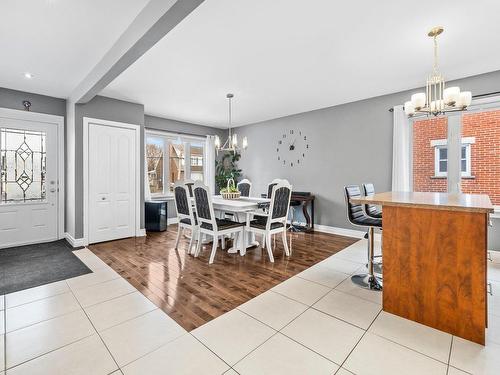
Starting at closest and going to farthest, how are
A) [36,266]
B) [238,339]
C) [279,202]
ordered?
[238,339] → [36,266] → [279,202]

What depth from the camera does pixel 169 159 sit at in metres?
6.24

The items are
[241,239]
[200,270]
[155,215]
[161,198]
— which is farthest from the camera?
[161,198]

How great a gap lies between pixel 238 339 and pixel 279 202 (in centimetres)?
200

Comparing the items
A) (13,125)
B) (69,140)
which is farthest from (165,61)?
(13,125)

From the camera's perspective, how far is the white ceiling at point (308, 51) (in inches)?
87.4

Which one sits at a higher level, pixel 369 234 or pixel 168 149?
pixel 168 149

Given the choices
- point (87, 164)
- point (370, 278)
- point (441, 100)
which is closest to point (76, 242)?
point (87, 164)

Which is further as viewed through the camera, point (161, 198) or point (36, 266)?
point (161, 198)

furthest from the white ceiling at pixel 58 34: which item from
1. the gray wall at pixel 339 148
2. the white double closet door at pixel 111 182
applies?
the gray wall at pixel 339 148

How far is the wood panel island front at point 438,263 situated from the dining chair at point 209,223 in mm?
1978

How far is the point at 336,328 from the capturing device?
1.93 meters

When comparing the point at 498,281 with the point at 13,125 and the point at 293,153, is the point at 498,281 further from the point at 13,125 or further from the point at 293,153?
the point at 13,125

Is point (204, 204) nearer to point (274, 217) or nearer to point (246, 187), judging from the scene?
point (274, 217)

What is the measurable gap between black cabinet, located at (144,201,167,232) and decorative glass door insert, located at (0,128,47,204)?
68.0 inches
